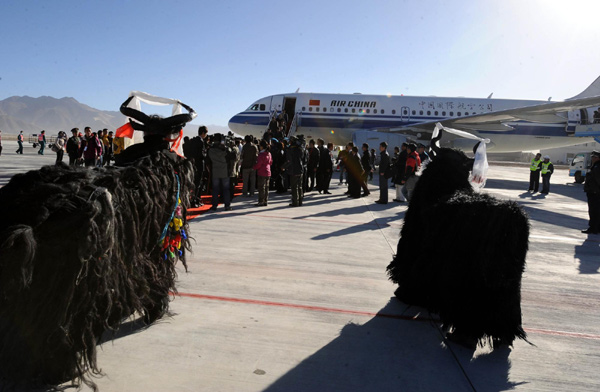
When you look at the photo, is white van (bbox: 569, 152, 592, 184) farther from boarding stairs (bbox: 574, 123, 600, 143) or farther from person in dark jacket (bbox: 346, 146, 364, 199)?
person in dark jacket (bbox: 346, 146, 364, 199)

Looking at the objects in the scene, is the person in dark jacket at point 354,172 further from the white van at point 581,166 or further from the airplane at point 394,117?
the white van at point 581,166

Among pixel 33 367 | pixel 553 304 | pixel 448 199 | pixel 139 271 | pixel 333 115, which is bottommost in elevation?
pixel 553 304

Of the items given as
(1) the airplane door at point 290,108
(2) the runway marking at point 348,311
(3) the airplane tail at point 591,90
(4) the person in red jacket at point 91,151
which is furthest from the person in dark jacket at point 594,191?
(3) the airplane tail at point 591,90

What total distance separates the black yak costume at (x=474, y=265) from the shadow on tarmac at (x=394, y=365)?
224 millimetres

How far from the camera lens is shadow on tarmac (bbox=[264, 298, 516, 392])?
2939 millimetres

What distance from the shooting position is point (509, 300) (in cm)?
344

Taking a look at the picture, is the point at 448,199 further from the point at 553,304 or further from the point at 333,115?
the point at 333,115

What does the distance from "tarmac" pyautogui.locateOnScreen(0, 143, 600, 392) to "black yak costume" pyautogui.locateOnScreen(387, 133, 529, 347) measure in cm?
27

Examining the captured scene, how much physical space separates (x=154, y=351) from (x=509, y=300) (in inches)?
116

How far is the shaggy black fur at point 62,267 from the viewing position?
2.25 m

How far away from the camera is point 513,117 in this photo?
19.0 m

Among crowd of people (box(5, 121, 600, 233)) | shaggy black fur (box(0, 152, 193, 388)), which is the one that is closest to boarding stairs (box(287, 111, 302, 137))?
crowd of people (box(5, 121, 600, 233))

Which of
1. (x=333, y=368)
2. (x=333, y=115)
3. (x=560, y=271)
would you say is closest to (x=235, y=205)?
(x=560, y=271)

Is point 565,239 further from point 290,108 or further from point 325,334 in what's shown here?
point 290,108
